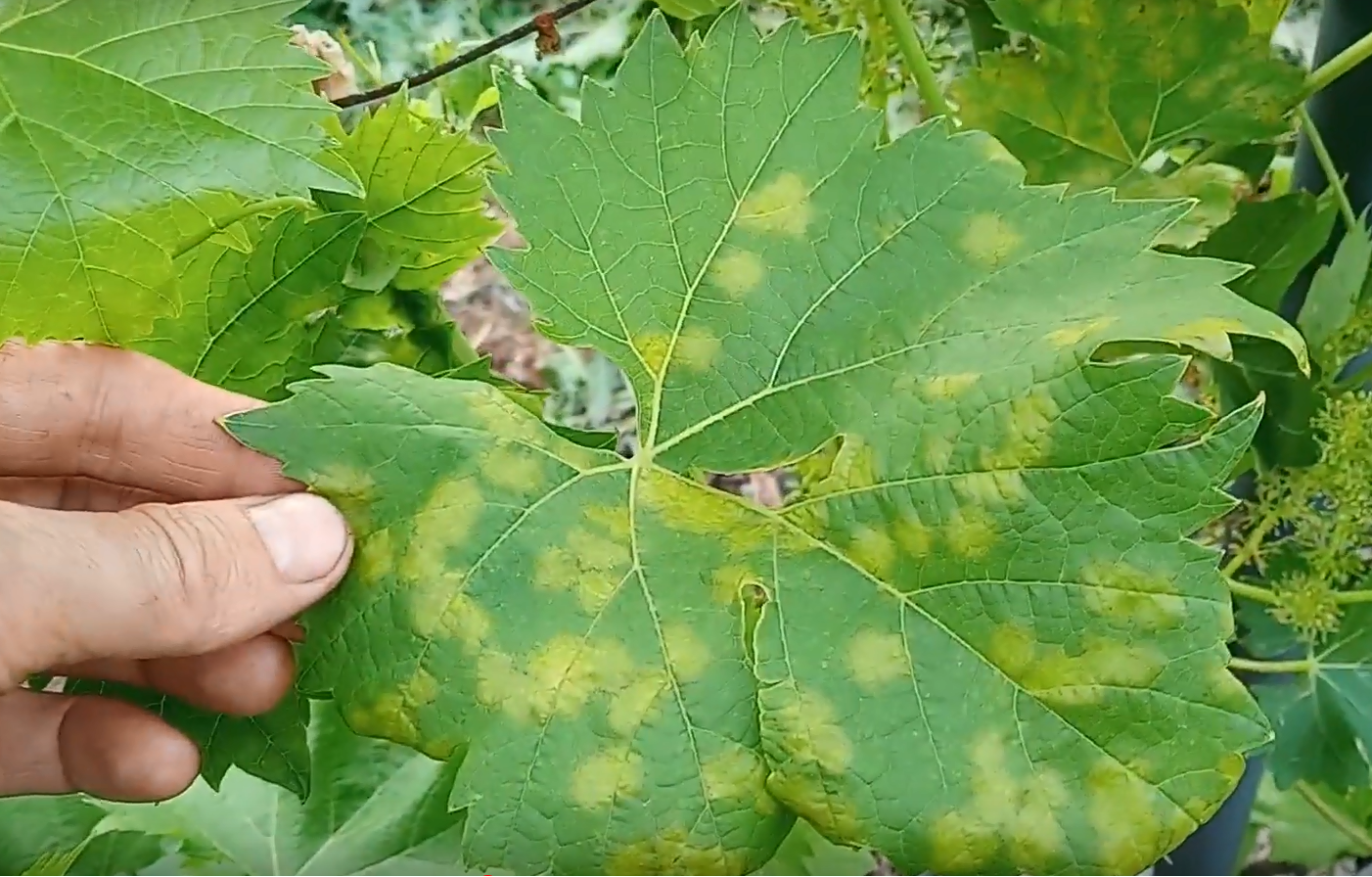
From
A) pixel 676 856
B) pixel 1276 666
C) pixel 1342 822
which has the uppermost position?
pixel 676 856

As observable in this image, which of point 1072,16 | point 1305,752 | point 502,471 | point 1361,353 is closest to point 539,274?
point 502,471

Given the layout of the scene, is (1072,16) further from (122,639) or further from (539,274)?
(122,639)

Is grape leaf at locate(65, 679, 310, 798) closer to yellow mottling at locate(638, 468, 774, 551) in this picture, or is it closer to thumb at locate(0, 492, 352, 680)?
thumb at locate(0, 492, 352, 680)

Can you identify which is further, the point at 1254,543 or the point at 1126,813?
the point at 1254,543

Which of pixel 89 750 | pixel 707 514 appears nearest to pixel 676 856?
pixel 707 514

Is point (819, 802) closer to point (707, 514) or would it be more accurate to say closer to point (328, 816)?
point (707, 514)

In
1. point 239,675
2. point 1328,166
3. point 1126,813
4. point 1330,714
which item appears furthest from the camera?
point 1330,714

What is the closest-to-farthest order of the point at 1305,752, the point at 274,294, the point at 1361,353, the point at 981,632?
the point at 981,632, the point at 274,294, the point at 1361,353, the point at 1305,752
